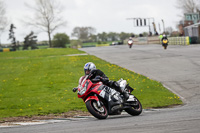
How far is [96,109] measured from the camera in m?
9.72

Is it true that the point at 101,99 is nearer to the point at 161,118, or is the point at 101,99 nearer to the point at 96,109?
the point at 96,109

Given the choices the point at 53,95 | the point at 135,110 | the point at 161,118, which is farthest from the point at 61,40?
the point at 161,118

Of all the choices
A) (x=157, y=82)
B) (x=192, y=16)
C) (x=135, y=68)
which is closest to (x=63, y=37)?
(x=192, y=16)

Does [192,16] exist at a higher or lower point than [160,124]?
higher

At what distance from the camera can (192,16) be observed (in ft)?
292

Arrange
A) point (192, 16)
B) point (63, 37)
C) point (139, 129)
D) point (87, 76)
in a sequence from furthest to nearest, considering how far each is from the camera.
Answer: point (63, 37) < point (192, 16) < point (87, 76) < point (139, 129)

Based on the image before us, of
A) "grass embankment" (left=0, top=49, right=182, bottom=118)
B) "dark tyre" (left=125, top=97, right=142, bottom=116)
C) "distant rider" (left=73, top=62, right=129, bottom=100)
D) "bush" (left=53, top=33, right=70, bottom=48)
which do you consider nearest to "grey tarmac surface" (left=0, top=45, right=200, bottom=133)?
"dark tyre" (left=125, top=97, right=142, bottom=116)

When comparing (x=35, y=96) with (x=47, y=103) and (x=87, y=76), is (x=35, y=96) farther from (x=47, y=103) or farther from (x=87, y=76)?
(x=87, y=76)

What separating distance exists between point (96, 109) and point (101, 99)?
43 cm

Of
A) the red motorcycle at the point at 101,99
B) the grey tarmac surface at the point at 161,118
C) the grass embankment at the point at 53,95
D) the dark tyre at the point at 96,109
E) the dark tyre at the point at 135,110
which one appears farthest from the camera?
the grass embankment at the point at 53,95

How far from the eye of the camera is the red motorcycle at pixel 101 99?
9.68m

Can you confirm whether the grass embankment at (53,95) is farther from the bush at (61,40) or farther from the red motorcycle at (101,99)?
the bush at (61,40)

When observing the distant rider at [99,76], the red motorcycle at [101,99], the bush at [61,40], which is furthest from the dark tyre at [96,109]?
the bush at [61,40]

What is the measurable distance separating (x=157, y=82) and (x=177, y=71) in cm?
435
